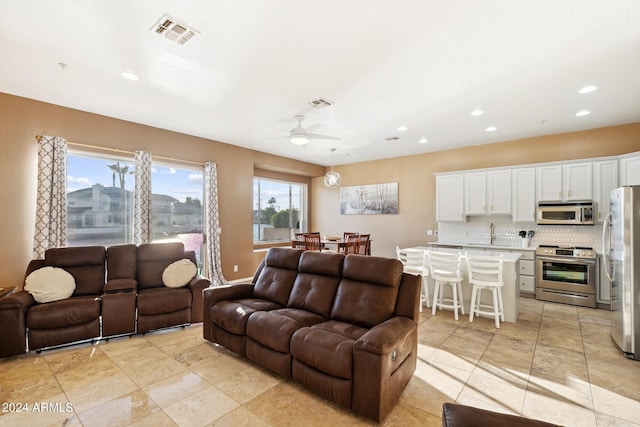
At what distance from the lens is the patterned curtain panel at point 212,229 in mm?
5664

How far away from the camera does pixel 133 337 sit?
3543mm

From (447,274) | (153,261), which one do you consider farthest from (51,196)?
(447,274)

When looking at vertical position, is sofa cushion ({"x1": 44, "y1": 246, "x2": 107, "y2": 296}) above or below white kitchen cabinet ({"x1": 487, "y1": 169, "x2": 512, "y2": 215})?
below

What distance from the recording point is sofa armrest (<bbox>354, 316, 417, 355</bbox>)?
1.99 m

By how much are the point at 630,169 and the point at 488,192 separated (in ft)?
6.24

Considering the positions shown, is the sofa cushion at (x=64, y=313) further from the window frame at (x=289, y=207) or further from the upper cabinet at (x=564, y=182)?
the upper cabinet at (x=564, y=182)

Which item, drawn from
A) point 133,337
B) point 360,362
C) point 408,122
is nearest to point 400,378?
point 360,362

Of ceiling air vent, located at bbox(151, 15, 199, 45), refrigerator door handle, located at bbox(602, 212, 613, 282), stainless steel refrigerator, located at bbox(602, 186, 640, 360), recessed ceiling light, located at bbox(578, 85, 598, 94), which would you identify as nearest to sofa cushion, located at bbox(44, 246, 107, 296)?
ceiling air vent, located at bbox(151, 15, 199, 45)

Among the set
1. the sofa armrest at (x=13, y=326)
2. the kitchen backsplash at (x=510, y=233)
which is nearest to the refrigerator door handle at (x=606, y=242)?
the kitchen backsplash at (x=510, y=233)

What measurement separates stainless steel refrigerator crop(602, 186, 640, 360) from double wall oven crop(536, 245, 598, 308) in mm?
1635

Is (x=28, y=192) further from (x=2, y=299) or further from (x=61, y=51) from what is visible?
(x=61, y=51)

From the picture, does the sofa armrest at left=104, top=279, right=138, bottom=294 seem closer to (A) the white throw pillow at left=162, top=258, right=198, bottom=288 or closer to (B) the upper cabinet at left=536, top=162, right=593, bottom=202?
(A) the white throw pillow at left=162, top=258, right=198, bottom=288

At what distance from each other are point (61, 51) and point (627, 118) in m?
7.22

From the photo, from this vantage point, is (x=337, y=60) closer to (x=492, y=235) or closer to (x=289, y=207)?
(x=492, y=235)
